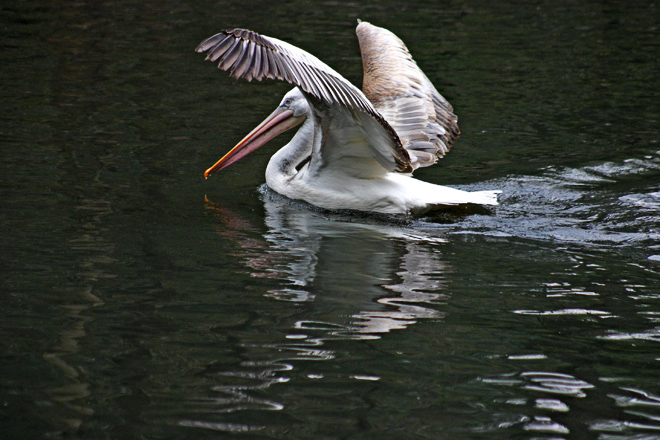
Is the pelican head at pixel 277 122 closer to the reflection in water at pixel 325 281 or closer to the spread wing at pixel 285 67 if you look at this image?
the reflection in water at pixel 325 281

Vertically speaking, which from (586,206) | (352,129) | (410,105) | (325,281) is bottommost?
(325,281)

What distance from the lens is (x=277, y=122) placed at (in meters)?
7.27

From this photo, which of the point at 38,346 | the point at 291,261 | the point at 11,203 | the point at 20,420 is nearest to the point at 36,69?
the point at 11,203

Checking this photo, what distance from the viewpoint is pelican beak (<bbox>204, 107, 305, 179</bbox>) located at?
7.11 meters

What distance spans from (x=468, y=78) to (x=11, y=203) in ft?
24.2

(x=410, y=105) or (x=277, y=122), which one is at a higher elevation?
(x=410, y=105)

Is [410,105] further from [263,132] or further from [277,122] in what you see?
[263,132]

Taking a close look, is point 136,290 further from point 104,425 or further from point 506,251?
point 506,251

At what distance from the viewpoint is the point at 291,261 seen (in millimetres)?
5109

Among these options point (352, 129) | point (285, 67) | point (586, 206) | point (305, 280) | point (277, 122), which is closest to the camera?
point (305, 280)

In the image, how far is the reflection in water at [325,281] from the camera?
11.4 ft

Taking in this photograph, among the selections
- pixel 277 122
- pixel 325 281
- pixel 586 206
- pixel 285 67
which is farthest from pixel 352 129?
pixel 586 206

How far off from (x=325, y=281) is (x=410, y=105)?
9.85ft

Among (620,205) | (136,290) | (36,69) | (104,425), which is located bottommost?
(104,425)
